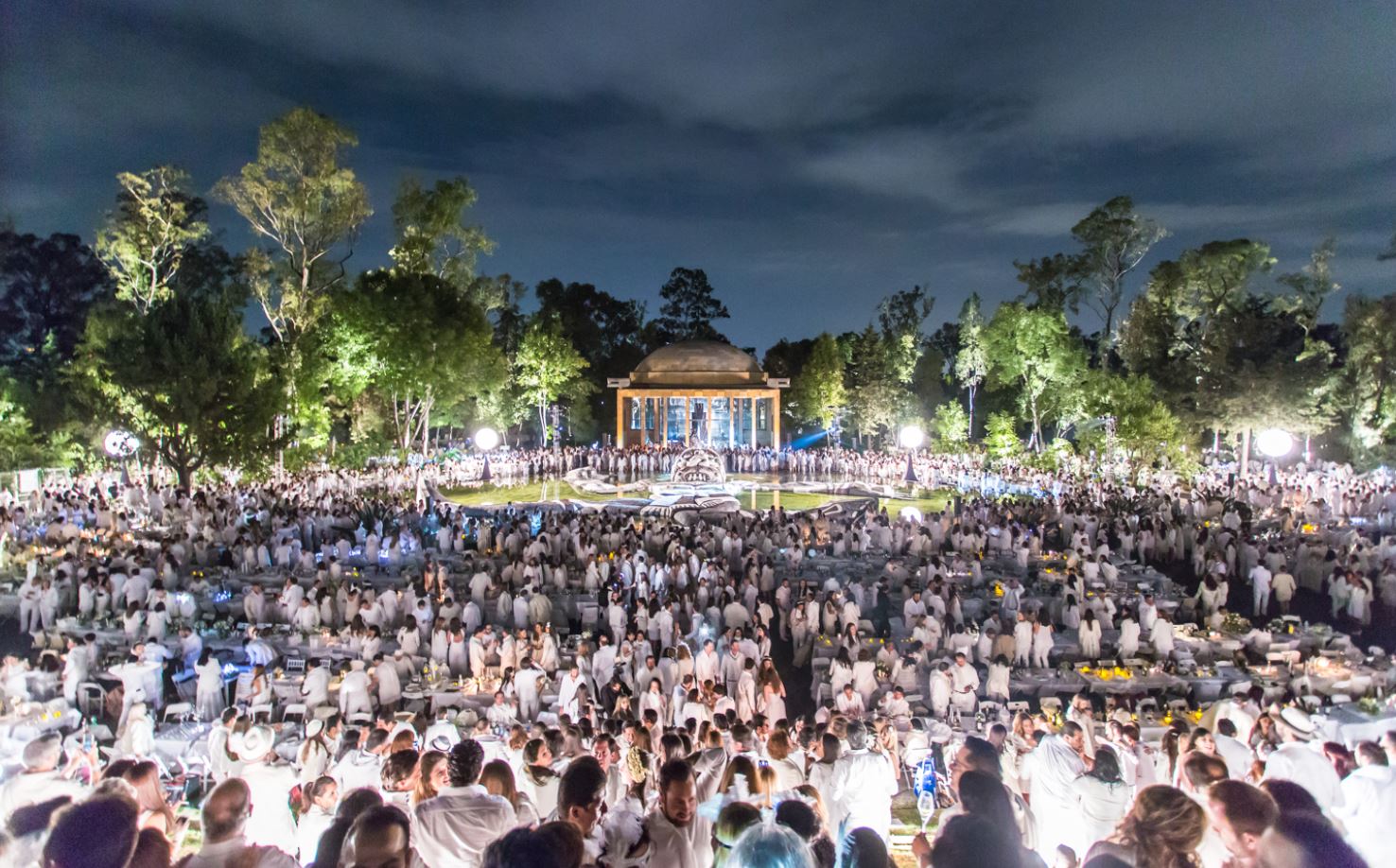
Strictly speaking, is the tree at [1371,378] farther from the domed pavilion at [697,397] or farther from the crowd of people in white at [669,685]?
the domed pavilion at [697,397]

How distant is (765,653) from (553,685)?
2.87 m

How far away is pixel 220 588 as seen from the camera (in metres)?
14.3

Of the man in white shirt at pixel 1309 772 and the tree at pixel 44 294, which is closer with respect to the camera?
the man in white shirt at pixel 1309 772

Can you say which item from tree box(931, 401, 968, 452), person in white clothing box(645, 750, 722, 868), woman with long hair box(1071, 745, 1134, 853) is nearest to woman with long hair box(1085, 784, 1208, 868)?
woman with long hair box(1071, 745, 1134, 853)

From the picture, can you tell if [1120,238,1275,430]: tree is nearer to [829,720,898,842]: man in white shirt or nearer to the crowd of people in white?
the crowd of people in white

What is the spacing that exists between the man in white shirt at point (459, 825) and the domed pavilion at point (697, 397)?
3941 centimetres

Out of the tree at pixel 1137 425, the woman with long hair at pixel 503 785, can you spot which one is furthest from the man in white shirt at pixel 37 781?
the tree at pixel 1137 425

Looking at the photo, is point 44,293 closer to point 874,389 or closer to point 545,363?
point 545,363

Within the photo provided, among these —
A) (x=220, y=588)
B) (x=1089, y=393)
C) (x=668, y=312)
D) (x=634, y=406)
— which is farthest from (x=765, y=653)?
(x=668, y=312)

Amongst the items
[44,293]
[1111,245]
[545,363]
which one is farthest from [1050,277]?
[44,293]

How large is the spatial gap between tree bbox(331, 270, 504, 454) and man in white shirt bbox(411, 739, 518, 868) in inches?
1146

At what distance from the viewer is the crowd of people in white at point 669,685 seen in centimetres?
384

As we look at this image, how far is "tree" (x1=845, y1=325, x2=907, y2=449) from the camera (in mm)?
44188

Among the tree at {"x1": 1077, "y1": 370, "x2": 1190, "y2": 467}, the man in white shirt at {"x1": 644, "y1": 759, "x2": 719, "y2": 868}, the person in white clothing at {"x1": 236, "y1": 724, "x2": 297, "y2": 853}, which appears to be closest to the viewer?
the man in white shirt at {"x1": 644, "y1": 759, "x2": 719, "y2": 868}
